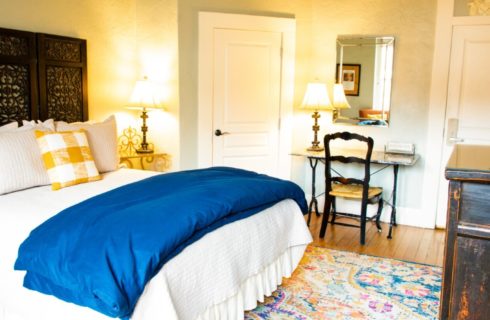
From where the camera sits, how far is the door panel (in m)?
4.86

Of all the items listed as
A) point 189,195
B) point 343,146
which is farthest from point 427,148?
point 189,195

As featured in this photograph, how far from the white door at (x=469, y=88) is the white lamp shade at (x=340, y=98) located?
39.8 inches

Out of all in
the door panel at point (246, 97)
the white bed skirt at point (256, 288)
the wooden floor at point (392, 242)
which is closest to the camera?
the white bed skirt at point (256, 288)

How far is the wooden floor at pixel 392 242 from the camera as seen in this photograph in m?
4.12

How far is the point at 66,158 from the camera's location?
128 inches

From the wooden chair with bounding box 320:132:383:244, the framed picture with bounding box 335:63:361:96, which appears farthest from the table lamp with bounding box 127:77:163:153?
the framed picture with bounding box 335:63:361:96

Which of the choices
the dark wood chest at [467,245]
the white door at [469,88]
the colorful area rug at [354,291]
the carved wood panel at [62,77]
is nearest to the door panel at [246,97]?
the carved wood panel at [62,77]

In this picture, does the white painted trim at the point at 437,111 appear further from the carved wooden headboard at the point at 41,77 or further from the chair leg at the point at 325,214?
the carved wooden headboard at the point at 41,77

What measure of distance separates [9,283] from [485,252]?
2.18m

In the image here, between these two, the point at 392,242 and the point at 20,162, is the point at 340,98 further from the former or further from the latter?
the point at 20,162

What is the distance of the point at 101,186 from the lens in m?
3.23

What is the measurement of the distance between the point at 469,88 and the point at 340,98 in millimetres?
1255

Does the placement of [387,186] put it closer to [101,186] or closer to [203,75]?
[203,75]

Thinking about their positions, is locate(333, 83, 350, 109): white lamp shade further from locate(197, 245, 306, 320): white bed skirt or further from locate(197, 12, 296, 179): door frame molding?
locate(197, 245, 306, 320): white bed skirt
